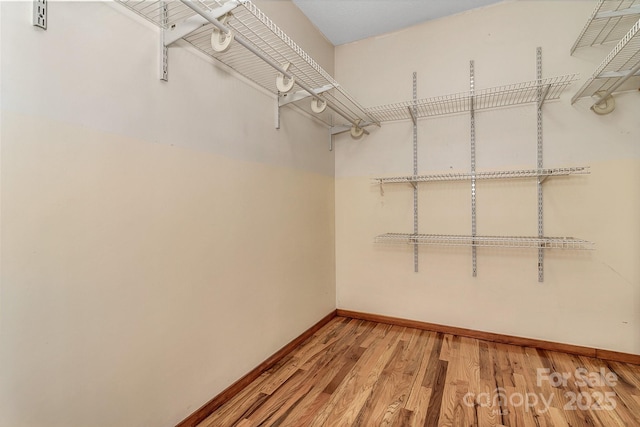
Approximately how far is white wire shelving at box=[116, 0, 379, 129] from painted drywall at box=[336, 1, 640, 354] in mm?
956

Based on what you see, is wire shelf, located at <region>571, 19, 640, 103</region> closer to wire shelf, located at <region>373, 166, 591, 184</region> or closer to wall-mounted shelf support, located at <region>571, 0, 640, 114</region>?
wall-mounted shelf support, located at <region>571, 0, 640, 114</region>

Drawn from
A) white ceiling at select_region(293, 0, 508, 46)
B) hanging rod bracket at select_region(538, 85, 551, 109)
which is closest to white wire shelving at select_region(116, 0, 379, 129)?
white ceiling at select_region(293, 0, 508, 46)

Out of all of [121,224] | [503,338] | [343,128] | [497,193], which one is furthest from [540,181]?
[121,224]

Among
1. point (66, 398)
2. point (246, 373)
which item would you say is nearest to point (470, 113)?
point (246, 373)

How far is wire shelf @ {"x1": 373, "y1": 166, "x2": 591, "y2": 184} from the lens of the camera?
6.28ft

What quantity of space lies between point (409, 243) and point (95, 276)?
2.17 metres

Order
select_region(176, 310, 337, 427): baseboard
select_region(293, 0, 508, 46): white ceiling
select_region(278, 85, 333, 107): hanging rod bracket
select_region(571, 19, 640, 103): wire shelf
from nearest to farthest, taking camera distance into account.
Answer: select_region(176, 310, 337, 427): baseboard → select_region(571, 19, 640, 103): wire shelf → select_region(278, 85, 333, 107): hanging rod bracket → select_region(293, 0, 508, 46): white ceiling

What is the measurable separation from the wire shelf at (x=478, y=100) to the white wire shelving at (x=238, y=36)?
0.75 m

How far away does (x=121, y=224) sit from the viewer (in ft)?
3.51

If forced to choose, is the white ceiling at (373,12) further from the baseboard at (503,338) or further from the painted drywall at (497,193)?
the baseboard at (503,338)

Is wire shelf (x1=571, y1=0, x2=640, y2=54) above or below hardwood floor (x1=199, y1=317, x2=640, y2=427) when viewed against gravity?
above

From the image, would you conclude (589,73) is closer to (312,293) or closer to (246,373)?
(312,293)

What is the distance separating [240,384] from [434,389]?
1.12 m

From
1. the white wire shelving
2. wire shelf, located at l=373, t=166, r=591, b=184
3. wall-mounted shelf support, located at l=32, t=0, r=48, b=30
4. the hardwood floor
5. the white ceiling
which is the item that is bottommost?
the hardwood floor
